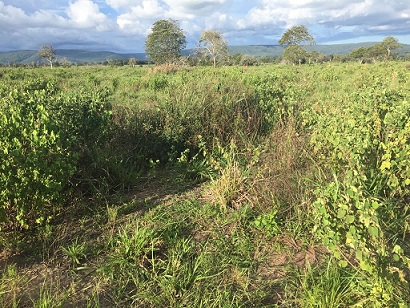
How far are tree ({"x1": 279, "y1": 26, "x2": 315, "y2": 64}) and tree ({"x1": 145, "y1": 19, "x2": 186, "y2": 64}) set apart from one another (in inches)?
529

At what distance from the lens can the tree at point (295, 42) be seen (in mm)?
39219

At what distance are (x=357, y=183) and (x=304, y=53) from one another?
40773 millimetres

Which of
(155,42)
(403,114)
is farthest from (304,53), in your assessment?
(403,114)

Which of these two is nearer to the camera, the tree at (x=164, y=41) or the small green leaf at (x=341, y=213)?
the small green leaf at (x=341, y=213)

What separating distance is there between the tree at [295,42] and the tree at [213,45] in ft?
28.3

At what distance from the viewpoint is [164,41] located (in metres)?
42.6

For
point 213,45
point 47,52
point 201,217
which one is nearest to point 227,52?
point 213,45

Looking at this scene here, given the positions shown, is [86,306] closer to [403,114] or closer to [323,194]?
[323,194]

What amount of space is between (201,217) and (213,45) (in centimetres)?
3440

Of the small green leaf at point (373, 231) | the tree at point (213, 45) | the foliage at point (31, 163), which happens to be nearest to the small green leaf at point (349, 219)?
the small green leaf at point (373, 231)

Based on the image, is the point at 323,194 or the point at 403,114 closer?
the point at 323,194

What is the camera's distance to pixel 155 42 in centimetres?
4253

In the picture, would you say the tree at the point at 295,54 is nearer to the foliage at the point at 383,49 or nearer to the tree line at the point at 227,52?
the tree line at the point at 227,52

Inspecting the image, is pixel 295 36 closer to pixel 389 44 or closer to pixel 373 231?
pixel 389 44
